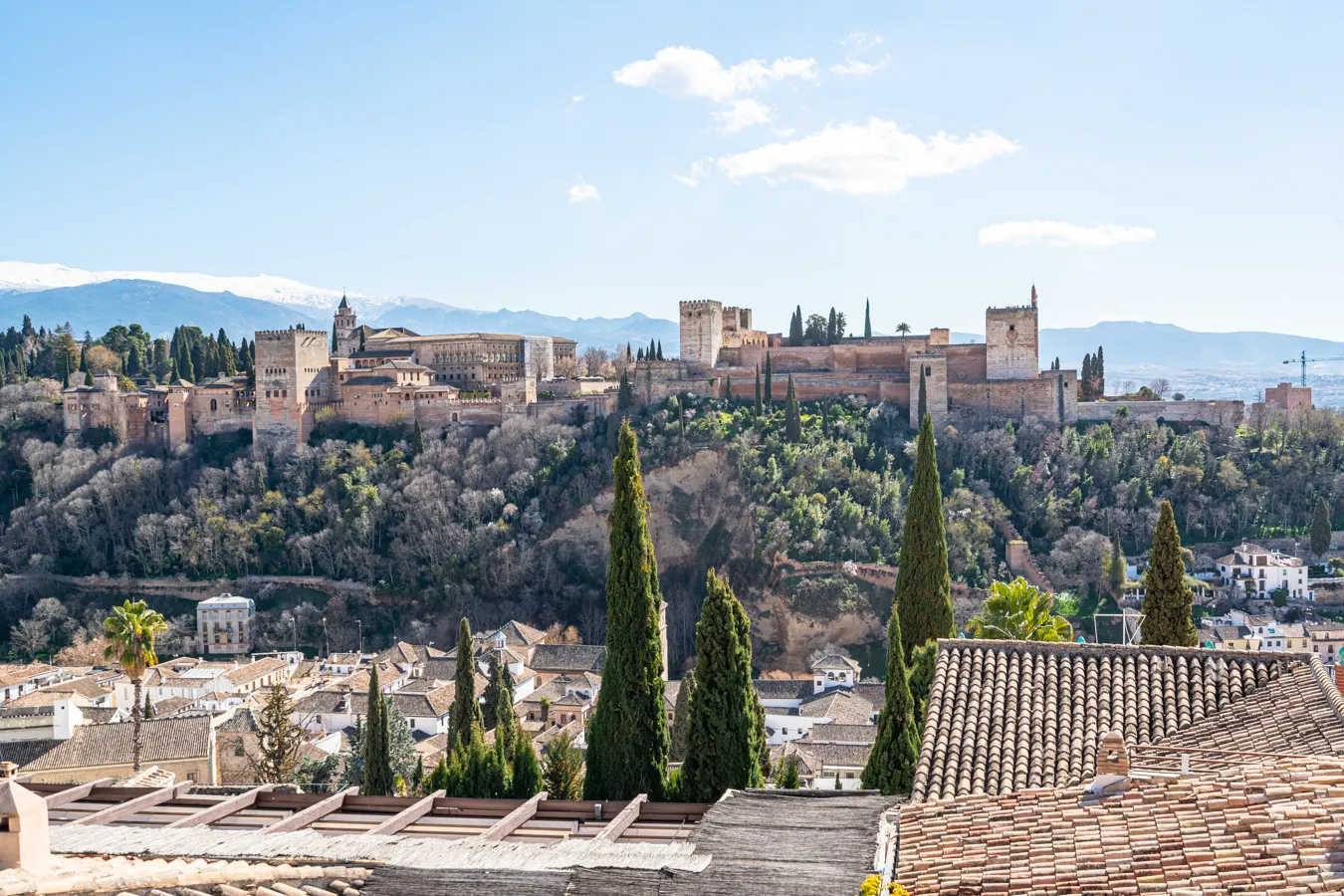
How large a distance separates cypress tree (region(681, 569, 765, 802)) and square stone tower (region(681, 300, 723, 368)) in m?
45.4

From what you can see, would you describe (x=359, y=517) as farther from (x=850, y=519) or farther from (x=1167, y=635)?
(x=1167, y=635)

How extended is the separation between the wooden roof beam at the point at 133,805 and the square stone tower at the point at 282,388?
5148cm

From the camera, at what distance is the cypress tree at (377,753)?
22.7 meters

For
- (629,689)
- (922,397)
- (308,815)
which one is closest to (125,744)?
(629,689)

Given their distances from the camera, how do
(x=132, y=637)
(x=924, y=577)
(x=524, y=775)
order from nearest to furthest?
(x=524, y=775)
(x=924, y=577)
(x=132, y=637)

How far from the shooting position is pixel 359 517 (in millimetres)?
56312

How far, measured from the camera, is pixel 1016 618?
2027cm

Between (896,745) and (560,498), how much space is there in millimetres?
41624

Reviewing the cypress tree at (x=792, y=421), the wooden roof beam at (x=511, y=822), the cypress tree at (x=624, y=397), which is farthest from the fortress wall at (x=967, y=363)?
the wooden roof beam at (x=511, y=822)

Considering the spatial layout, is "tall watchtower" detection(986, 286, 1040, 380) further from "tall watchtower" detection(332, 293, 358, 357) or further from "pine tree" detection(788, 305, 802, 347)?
"tall watchtower" detection(332, 293, 358, 357)

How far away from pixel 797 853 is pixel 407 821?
3604 mm

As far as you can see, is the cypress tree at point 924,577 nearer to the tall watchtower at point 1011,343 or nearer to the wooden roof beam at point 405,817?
the wooden roof beam at point 405,817

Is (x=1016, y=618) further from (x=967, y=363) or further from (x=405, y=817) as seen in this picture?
(x=967, y=363)

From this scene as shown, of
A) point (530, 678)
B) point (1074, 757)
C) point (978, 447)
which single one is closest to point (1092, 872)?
point (1074, 757)
